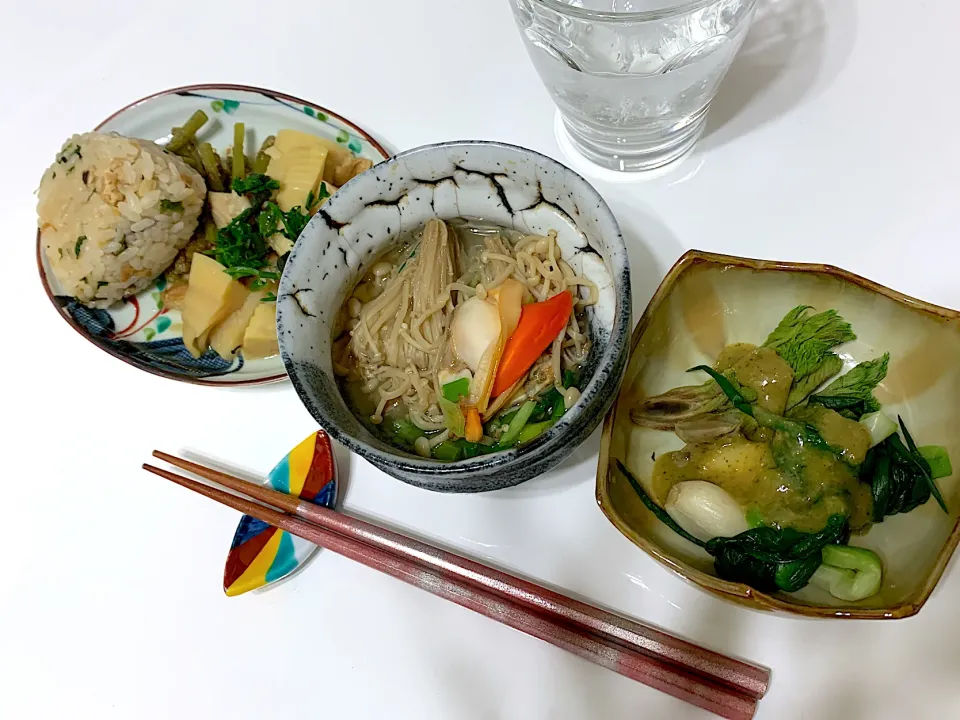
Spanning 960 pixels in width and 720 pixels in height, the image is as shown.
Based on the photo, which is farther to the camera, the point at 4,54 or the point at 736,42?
the point at 4,54

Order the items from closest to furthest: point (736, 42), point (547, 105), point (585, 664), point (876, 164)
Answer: point (585, 664), point (736, 42), point (876, 164), point (547, 105)

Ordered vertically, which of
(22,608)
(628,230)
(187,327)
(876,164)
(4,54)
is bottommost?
(22,608)

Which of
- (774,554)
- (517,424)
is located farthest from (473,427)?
(774,554)

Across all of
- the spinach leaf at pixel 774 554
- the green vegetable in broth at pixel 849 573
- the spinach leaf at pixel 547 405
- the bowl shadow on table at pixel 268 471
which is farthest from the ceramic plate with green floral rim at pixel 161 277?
the green vegetable in broth at pixel 849 573

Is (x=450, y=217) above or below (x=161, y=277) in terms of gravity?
above

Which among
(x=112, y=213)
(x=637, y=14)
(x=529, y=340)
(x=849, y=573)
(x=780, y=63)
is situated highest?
(x=637, y=14)

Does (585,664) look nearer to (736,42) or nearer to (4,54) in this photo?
(736,42)

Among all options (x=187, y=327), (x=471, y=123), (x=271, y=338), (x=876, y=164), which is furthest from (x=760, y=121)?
(x=187, y=327)

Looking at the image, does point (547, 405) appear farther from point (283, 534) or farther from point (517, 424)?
point (283, 534)
